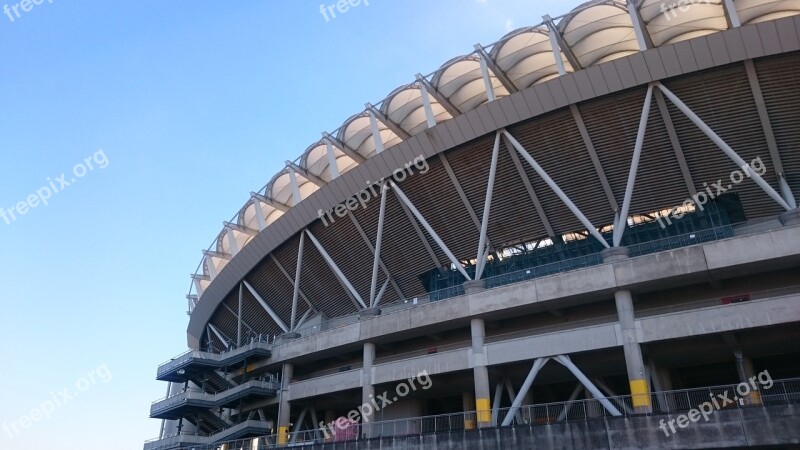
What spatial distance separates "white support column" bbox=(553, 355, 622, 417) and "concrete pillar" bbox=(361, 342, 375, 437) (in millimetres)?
10076

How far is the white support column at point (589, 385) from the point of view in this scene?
74.8 feet

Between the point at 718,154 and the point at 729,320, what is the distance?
9216 mm

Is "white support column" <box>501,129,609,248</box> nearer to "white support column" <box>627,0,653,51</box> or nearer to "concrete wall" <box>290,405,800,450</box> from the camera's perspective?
"white support column" <box>627,0,653,51</box>

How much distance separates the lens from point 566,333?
25766mm

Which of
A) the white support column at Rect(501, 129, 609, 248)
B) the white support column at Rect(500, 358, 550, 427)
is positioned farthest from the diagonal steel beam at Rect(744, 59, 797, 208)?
the white support column at Rect(500, 358, 550, 427)

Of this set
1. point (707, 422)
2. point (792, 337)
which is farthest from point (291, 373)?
point (792, 337)

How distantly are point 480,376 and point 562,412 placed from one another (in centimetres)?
410

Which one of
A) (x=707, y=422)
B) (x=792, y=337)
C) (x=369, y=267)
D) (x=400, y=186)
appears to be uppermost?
A: (x=400, y=186)

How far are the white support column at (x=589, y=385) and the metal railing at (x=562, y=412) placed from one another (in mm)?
302

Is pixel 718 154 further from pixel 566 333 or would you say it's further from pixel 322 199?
pixel 322 199

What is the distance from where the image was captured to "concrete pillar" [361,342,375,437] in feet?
99.5

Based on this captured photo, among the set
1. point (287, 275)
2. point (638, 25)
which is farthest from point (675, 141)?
point (287, 275)

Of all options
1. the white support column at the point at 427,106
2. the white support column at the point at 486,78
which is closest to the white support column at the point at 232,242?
the white support column at the point at 427,106

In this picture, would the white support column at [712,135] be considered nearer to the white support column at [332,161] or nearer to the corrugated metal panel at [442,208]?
the corrugated metal panel at [442,208]
